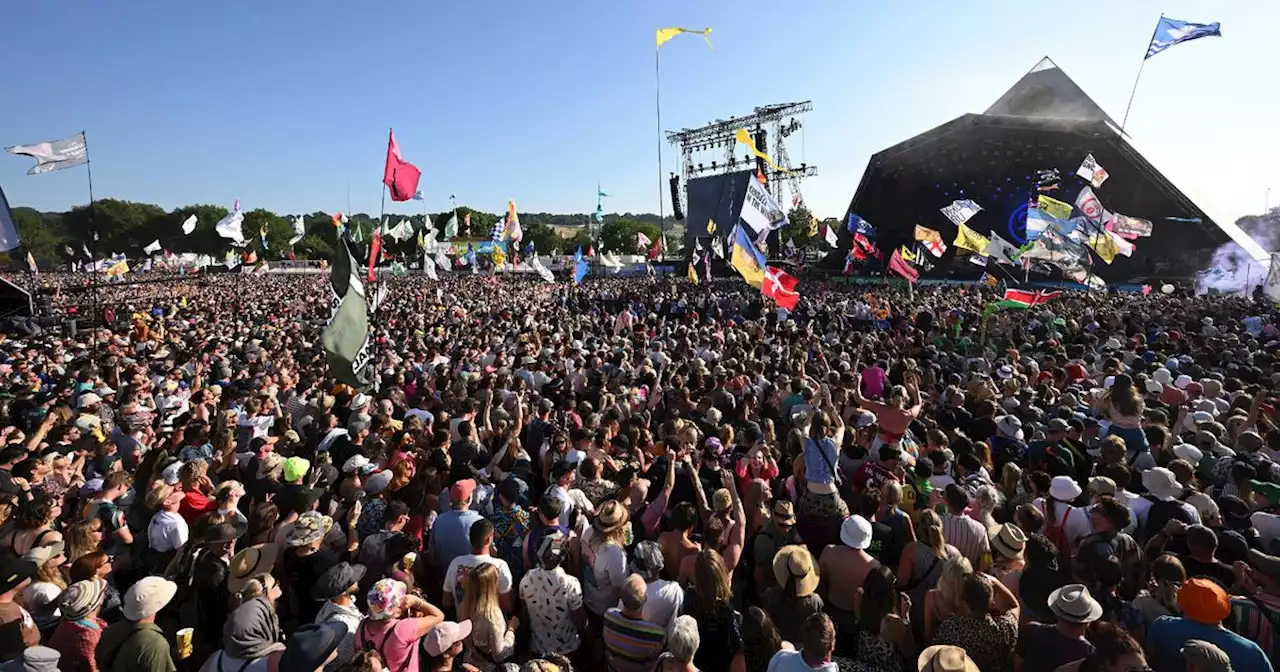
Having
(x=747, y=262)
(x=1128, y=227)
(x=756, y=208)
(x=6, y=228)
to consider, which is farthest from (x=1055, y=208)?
(x=6, y=228)

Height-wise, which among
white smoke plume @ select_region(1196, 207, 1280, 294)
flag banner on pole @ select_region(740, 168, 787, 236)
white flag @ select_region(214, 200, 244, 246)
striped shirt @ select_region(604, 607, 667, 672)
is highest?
white flag @ select_region(214, 200, 244, 246)

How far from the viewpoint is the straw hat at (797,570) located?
313cm

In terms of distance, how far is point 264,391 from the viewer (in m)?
8.22

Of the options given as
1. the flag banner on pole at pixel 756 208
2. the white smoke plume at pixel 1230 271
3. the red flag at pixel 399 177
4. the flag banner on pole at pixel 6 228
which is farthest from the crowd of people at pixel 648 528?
the white smoke plume at pixel 1230 271

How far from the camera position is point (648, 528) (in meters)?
4.56

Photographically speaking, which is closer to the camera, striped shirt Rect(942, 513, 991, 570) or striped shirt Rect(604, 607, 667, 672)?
striped shirt Rect(604, 607, 667, 672)

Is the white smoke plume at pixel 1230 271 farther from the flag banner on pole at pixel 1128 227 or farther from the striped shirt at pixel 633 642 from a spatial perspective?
the striped shirt at pixel 633 642

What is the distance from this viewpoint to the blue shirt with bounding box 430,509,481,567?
3.96 metres

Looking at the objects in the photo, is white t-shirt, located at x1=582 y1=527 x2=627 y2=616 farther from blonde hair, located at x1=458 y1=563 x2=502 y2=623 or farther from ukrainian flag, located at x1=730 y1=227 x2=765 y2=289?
ukrainian flag, located at x1=730 y1=227 x2=765 y2=289

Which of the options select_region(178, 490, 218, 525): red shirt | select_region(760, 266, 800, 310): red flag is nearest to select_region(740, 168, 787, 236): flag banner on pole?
select_region(760, 266, 800, 310): red flag

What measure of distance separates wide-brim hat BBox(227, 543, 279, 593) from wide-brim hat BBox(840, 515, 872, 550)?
3.19 m

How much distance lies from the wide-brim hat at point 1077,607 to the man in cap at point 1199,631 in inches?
12.0

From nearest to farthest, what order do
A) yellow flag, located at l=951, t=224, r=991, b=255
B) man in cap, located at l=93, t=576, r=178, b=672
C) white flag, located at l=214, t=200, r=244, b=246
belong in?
man in cap, located at l=93, t=576, r=178, b=672 → yellow flag, located at l=951, t=224, r=991, b=255 → white flag, located at l=214, t=200, r=244, b=246

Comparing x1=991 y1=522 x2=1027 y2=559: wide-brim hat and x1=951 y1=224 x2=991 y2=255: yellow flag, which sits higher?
x1=951 y1=224 x2=991 y2=255: yellow flag
